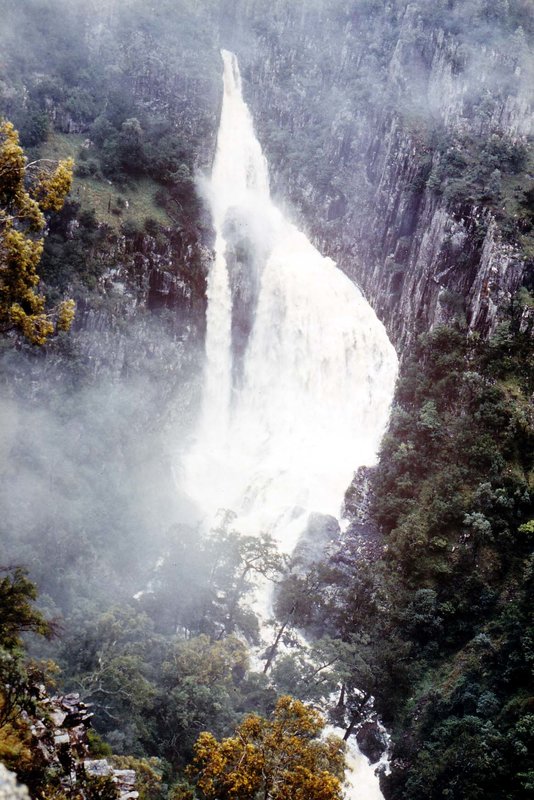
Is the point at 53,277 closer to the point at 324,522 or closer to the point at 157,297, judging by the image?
the point at 157,297

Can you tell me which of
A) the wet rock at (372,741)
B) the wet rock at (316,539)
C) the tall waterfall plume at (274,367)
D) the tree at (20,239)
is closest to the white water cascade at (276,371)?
the tall waterfall plume at (274,367)

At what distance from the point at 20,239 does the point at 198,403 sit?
108ft

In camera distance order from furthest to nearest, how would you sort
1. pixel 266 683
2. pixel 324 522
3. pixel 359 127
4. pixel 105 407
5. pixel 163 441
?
1. pixel 359 127
2. pixel 163 441
3. pixel 105 407
4. pixel 324 522
5. pixel 266 683

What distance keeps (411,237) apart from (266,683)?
28.4 metres

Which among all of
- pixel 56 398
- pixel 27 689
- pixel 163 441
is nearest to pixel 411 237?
pixel 163 441

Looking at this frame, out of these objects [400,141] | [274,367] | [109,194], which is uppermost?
[400,141]

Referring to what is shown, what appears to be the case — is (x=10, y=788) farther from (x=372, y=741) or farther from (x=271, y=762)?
(x=372, y=741)

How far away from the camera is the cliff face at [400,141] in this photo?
38656mm

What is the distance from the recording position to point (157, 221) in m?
44.5

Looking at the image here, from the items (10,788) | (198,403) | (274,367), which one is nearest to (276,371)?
(274,367)

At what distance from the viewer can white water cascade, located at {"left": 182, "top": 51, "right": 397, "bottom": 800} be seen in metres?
40.6

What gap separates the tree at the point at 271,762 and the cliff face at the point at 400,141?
25223 mm

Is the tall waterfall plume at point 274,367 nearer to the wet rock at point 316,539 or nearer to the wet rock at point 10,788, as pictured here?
the wet rock at point 316,539

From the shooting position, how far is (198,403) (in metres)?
45.7
